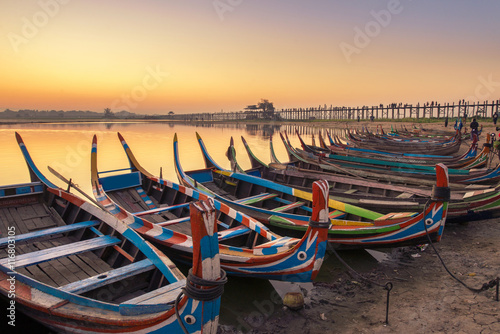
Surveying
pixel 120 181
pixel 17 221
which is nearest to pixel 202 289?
pixel 17 221

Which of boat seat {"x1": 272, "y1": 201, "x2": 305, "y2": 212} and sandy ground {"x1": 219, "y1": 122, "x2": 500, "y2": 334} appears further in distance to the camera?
boat seat {"x1": 272, "y1": 201, "x2": 305, "y2": 212}

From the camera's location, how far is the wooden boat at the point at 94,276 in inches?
118

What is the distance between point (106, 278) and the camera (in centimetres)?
412

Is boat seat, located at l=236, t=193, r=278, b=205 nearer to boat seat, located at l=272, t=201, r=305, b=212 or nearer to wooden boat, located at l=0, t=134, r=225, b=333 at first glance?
boat seat, located at l=272, t=201, r=305, b=212

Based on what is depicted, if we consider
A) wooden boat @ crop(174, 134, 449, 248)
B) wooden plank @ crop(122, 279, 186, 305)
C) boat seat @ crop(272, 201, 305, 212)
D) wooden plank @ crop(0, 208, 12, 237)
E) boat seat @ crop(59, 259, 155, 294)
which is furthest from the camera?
boat seat @ crop(272, 201, 305, 212)

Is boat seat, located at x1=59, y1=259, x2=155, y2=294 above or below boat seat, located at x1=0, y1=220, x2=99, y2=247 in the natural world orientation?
below

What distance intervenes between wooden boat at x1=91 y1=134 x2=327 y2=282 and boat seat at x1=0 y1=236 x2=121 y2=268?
0.76 meters

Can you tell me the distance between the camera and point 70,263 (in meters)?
4.98

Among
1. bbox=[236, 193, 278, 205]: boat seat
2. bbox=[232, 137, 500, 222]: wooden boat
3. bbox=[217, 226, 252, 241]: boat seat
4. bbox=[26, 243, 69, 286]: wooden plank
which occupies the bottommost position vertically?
bbox=[26, 243, 69, 286]: wooden plank

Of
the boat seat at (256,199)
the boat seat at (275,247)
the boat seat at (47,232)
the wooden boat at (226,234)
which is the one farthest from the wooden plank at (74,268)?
the boat seat at (256,199)

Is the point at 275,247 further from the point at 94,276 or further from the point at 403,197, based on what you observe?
the point at 403,197

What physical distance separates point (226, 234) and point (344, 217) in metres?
2.94

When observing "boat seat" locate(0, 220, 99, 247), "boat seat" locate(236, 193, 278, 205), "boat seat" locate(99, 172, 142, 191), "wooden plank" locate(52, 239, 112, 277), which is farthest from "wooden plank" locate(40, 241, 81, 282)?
"boat seat" locate(236, 193, 278, 205)

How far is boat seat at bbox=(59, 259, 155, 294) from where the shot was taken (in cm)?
392
